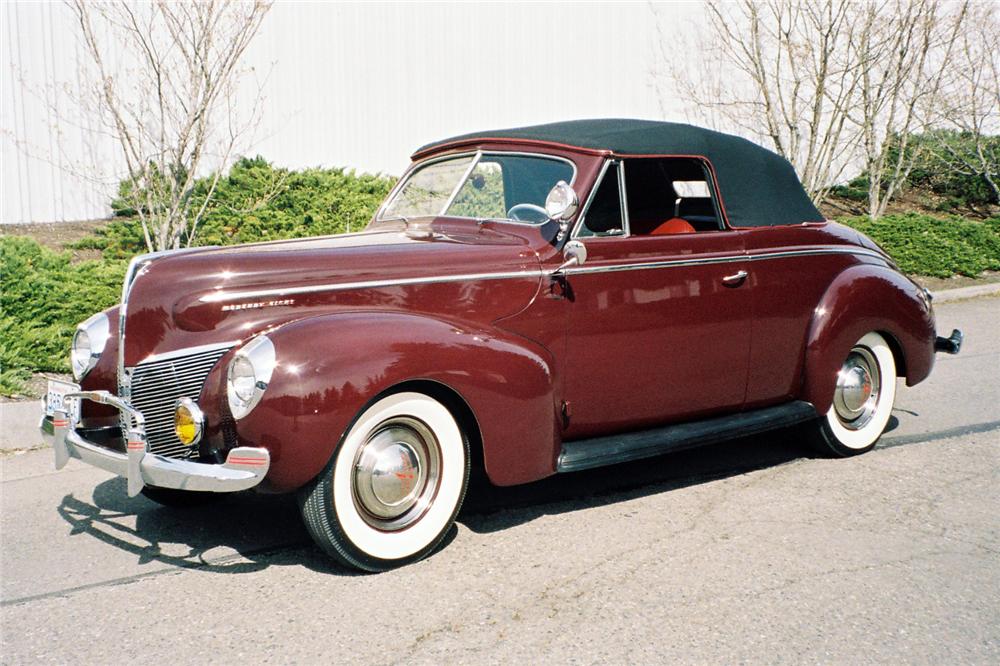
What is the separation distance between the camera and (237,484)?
3387 millimetres

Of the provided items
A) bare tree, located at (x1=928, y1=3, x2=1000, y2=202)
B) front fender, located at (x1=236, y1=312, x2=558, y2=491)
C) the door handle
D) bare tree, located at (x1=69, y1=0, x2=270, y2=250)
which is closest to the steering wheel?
front fender, located at (x1=236, y1=312, x2=558, y2=491)

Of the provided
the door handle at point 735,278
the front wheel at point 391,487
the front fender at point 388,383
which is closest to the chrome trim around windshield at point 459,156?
the front fender at point 388,383

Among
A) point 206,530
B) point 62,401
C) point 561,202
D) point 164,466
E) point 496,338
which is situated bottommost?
point 206,530

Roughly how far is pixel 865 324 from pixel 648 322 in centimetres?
150

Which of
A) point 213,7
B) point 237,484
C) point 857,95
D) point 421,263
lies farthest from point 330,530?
point 857,95

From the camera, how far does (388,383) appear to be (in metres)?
3.62

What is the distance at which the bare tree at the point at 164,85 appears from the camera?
8.76m

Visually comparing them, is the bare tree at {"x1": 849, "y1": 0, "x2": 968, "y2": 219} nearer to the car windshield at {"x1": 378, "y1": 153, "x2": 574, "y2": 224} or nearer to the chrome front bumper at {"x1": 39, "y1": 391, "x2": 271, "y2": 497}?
the car windshield at {"x1": 378, "y1": 153, "x2": 574, "y2": 224}

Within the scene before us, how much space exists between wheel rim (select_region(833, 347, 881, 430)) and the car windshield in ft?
6.69

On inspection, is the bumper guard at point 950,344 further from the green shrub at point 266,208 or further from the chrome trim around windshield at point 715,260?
the green shrub at point 266,208

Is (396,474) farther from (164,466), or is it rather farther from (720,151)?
(720,151)

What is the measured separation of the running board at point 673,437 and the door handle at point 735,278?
0.70 m

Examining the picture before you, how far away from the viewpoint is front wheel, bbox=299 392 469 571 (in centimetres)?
360

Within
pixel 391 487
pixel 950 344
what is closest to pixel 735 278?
A: pixel 950 344
